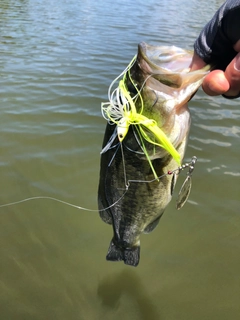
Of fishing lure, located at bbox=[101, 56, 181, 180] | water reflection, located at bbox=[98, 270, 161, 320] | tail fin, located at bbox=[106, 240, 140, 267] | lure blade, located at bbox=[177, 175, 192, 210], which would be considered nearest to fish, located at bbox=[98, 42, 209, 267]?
fishing lure, located at bbox=[101, 56, 181, 180]

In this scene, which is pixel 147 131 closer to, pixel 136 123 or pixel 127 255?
pixel 136 123

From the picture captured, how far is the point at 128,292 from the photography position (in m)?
2.79

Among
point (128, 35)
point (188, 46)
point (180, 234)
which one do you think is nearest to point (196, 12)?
point (128, 35)

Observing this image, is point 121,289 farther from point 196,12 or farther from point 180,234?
point 196,12

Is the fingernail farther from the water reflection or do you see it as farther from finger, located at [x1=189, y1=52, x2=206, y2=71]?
the water reflection

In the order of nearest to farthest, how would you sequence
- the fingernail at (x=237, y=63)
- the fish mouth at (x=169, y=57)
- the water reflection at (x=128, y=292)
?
the fingernail at (x=237, y=63) < the fish mouth at (x=169, y=57) < the water reflection at (x=128, y=292)

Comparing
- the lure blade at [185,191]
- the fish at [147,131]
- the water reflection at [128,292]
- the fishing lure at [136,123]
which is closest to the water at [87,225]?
the water reflection at [128,292]

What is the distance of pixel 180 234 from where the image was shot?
329 centimetres

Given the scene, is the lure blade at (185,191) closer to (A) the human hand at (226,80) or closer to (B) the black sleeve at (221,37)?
(A) the human hand at (226,80)

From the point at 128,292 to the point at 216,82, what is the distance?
2073 millimetres

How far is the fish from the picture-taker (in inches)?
70.1

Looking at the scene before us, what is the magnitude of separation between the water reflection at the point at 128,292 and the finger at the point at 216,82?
6.46 feet

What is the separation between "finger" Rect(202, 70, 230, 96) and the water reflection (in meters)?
1.97

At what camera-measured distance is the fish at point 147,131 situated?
1781 millimetres
